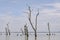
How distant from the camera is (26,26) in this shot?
1624 inches

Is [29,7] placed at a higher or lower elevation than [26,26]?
higher

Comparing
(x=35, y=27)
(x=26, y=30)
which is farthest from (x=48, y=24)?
(x=35, y=27)

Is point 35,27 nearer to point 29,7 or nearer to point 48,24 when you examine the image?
point 29,7

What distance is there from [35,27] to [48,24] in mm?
28331

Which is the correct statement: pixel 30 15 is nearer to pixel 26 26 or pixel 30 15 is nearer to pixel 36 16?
pixel 36 16

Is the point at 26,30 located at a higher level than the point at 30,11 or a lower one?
lower

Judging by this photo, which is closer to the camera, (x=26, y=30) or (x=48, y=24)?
(x=26, y=30)

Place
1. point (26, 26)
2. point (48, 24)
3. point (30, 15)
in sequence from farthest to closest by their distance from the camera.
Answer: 1. point (48, 24)
2. point (26, 26)
3. point (30, 15)

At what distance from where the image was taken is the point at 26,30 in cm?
4169

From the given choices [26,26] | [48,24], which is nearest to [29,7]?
[26,26]

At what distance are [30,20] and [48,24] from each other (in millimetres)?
28907

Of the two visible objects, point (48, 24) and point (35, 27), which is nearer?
point (35, 27)

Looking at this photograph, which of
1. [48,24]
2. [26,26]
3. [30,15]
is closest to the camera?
[30,15]

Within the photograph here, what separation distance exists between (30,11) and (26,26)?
16.1 feet
